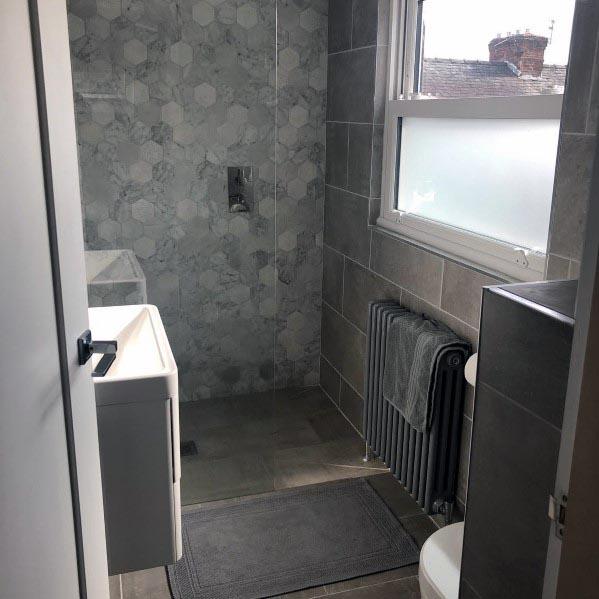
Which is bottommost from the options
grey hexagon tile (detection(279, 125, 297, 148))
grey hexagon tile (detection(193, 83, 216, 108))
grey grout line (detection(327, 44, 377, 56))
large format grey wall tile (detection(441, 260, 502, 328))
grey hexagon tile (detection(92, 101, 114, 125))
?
large format grey wall tile (detection(441, 260, 502, 328))

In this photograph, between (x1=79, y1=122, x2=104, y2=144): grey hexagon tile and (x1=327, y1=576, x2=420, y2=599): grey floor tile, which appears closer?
(x1=327, y1=576, x2=420, y2=599): grey floor tile

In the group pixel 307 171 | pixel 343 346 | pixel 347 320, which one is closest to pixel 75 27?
pixel 307 171

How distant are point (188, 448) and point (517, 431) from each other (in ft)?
6.40

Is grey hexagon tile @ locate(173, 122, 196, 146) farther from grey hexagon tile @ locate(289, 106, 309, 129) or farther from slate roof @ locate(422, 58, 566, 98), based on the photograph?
slate roof @ locate(422, 58, 566, 98)

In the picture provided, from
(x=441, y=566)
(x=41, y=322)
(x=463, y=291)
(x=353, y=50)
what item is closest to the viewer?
(x=41, y=322)

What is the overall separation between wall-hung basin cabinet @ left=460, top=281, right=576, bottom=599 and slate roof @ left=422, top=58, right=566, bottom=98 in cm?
97

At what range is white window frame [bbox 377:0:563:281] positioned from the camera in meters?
1.98

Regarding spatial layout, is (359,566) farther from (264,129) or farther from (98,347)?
(264,129)

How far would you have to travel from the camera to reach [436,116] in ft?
8.06

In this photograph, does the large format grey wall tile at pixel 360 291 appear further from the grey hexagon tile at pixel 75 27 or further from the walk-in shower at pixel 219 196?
the grey hexagon tile at pixel 75 27

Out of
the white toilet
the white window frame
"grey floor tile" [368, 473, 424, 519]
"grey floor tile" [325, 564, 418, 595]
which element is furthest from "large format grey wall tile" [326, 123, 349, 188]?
"grey floor tile" [325, 564, 418, 595]

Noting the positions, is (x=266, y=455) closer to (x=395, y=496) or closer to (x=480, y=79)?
(x=395, y=496)

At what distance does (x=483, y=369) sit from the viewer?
1163 mm

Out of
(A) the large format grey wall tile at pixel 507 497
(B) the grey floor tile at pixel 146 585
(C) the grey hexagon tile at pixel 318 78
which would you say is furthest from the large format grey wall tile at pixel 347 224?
(A) the large format grey wall tile at pixel 507 497
